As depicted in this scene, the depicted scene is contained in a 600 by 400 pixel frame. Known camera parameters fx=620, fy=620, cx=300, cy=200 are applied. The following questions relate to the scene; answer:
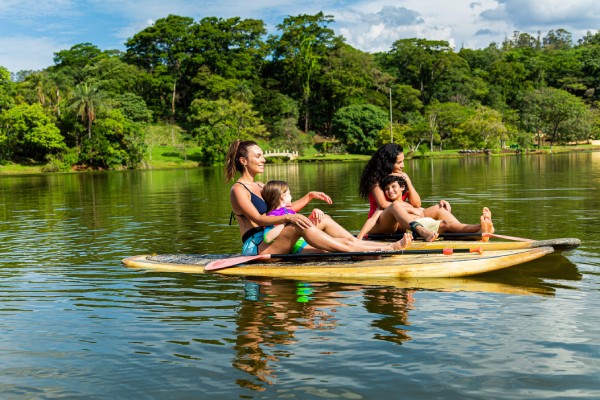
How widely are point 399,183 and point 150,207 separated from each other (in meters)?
12.5

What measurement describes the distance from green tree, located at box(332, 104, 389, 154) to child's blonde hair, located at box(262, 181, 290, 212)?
74685mm

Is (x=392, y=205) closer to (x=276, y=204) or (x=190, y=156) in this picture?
(x=276, y=204)

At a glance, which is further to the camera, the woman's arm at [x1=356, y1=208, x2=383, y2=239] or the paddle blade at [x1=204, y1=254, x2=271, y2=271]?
the woman's arm at [x1=356, y1=208, x2=383, y2=239]

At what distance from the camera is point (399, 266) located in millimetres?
7535

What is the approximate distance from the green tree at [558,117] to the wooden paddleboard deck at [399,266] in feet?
268

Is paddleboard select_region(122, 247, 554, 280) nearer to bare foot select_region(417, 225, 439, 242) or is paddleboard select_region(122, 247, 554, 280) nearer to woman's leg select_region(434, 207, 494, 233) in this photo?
bare foot select_region(417, 225, 439, 242)

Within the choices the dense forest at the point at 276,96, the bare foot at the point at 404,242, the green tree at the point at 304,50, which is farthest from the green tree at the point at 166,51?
the bare foot at the point at 404,242

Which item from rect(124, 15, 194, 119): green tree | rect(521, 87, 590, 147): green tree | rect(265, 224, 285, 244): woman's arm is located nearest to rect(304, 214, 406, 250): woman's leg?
rect(265, 224, 285, 244): woman's arm

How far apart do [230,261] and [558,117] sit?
8574 cm

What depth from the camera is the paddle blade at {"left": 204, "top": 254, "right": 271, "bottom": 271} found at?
26.6 ft

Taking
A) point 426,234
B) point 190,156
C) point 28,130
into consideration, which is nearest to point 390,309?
point 426,234

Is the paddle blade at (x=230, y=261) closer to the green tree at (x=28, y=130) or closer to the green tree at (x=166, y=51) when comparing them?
the green tree at (x=28, y=130)

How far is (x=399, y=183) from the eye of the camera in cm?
938

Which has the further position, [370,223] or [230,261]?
[370,223]
